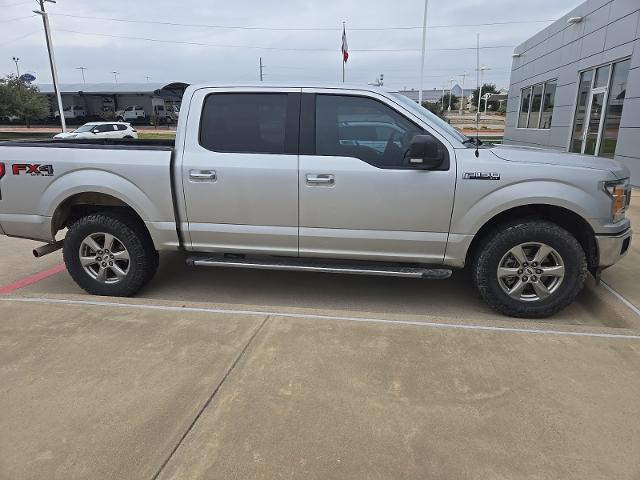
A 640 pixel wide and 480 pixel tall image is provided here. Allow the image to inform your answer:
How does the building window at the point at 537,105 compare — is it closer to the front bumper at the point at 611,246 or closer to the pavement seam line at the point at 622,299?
the pavement seam line at the point at 622,299

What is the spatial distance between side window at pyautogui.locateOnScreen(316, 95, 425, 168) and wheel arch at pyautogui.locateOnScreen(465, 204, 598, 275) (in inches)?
36.8

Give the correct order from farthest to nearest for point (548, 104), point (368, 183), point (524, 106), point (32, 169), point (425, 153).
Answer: point (524, 106) < point (548, 104) < point (32, 169) < point (368, 183) < point (425, 153)

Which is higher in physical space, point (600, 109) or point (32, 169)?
point (600, 109)

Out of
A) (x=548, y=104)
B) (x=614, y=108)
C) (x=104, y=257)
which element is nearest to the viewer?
(x=104, y=257)

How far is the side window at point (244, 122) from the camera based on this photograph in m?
4.10

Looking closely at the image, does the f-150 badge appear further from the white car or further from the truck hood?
the white car

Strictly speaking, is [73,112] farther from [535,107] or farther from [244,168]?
[244,168]

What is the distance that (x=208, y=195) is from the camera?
4117mm

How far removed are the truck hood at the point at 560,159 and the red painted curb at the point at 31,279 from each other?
4.75m

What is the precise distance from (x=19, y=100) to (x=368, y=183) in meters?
44.5

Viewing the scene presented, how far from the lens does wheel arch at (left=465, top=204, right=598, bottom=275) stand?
3.91 m

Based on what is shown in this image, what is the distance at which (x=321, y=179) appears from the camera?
3936mm

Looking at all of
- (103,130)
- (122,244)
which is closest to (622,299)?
(122,244)

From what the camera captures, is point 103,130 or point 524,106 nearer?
point 524,106
